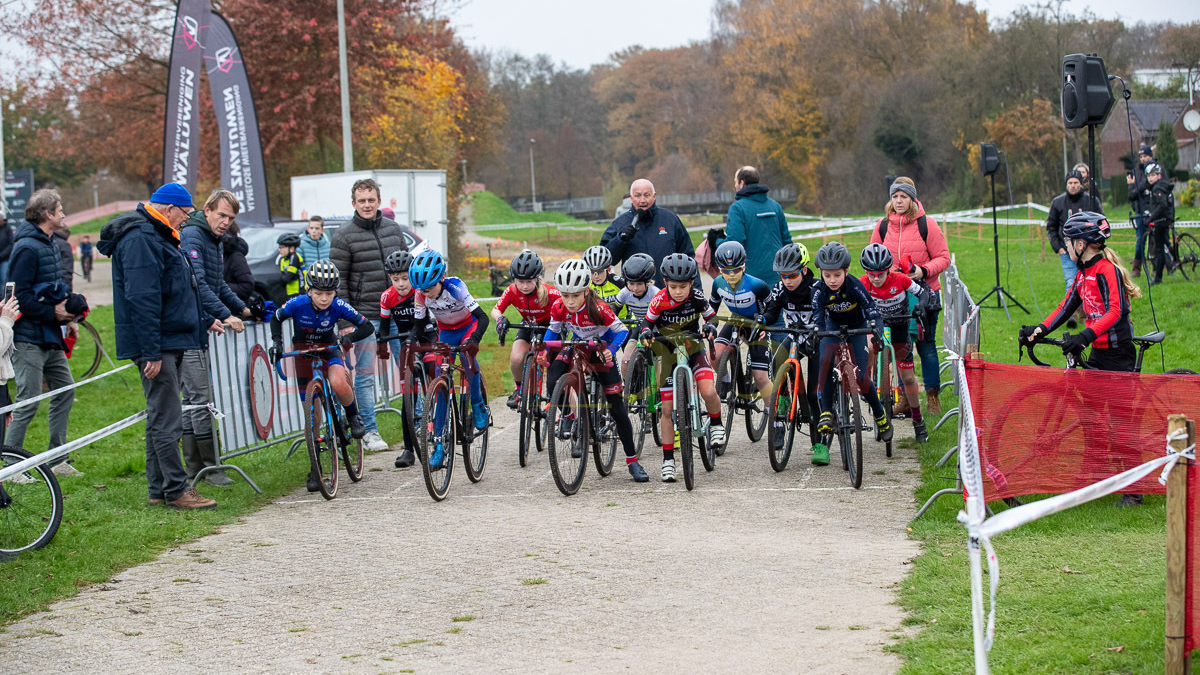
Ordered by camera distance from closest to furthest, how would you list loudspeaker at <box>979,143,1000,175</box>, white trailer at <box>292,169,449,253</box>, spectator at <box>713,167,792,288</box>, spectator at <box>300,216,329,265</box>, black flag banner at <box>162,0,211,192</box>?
spectator at <box>713,167,792,288</box>, spectator at <box>300,216,329,265</box>, loudspeaker at <box>979,143,1000,175</box>, black flag banner at <box>162,0,211,192</box>, white trailer at <box>292,169,449,253</box>

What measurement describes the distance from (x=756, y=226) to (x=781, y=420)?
2936 millimetres

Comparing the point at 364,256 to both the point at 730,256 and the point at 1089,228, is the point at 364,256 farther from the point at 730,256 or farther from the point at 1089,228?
the point at 1089,228

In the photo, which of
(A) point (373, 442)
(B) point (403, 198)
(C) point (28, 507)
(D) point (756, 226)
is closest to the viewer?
(C) point (28, 507)

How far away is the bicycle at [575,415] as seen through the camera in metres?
8.45

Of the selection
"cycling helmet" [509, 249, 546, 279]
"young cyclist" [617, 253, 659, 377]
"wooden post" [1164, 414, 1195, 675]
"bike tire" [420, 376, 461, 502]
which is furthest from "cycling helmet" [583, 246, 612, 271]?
"wooden post" [1164, 414, 1195, 675]

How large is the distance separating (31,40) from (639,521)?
96.7 ft

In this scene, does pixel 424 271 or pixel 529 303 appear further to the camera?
pixel 529 303

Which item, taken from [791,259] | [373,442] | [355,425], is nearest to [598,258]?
[791,259]

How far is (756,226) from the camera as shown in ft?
37.7

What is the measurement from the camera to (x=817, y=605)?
579 cm

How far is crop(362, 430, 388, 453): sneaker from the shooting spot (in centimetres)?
1080

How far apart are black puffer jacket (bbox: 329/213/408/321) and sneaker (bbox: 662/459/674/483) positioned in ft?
11.4

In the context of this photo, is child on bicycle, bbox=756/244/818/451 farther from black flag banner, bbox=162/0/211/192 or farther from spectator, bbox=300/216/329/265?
black flag banner, bbox=162/0/211/192

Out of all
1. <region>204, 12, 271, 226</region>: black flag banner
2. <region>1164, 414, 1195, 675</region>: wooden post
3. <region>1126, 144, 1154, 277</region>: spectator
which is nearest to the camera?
<region>1164, 414, 1195, 675</region>: wooden post
